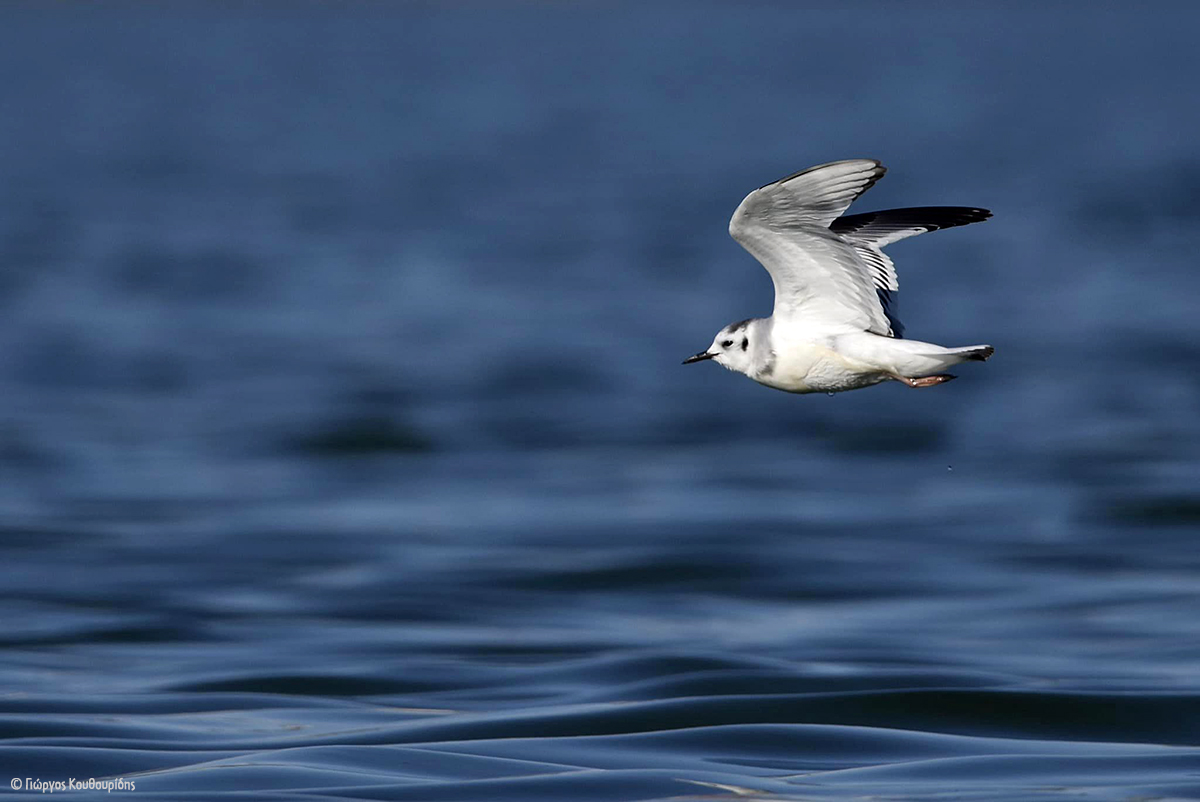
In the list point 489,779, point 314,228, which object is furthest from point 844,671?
point 314,228

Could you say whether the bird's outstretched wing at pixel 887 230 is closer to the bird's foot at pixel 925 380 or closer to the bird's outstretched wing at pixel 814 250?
the bird's outstretched wing at pixel 814 250

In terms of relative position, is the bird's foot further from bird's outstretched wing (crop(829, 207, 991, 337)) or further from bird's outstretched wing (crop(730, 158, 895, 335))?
bird's outstretched wing (crop(829, 207, 991, 337))

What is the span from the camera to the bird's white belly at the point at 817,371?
31.3ft

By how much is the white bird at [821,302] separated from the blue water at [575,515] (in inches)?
120

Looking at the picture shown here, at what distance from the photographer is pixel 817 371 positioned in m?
9.57

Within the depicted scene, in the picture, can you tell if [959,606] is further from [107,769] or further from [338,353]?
[338,353]

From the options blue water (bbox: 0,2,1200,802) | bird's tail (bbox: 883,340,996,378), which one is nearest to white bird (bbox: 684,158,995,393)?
bird's tail (bbox: 883,340,996,378)

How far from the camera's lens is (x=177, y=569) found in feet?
64.1

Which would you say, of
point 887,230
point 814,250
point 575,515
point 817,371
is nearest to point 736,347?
point 817,371

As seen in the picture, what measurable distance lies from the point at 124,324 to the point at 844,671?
27.0 m

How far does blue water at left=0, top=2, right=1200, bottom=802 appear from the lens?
12969 millimetres

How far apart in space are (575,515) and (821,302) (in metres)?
13.4

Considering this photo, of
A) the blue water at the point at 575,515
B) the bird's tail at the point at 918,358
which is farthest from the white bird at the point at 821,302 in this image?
the blue water at the point at 575,515

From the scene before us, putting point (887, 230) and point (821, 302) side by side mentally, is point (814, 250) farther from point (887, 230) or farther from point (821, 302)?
point (887, 230)
